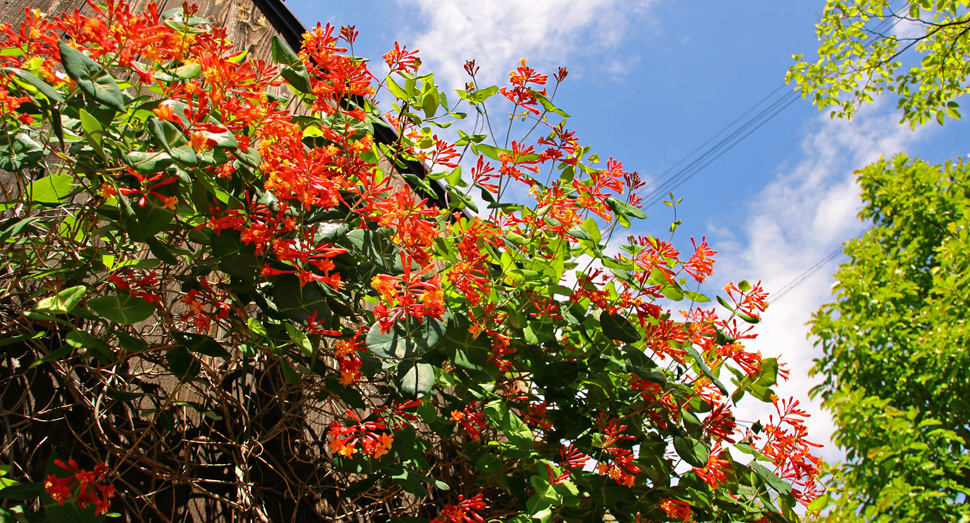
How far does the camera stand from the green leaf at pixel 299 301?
0.88 m

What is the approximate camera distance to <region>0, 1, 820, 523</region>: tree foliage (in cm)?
81

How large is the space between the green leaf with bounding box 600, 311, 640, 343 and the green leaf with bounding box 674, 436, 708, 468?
32 cm

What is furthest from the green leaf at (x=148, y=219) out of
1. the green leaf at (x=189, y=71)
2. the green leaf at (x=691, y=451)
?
the green leaf at (x=691, y=451)

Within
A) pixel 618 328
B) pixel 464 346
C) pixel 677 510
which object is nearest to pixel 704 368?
pixel 618 328

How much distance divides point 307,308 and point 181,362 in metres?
0.29

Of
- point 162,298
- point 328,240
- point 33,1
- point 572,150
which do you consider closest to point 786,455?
point 572,150

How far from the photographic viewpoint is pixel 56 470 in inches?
32.7

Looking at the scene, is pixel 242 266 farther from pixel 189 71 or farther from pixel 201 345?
pixel 189 71

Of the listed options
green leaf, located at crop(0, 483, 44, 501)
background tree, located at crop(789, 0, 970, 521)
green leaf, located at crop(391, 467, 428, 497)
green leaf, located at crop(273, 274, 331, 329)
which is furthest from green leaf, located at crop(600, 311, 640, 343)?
background tree, located at crop(789, 0, 970, 521)

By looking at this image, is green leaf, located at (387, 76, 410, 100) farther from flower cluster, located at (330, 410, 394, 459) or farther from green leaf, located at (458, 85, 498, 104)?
flower cluster, located at (330, 410, 394, 459)

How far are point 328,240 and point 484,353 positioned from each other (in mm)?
409

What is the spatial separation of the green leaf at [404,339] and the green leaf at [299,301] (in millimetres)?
90

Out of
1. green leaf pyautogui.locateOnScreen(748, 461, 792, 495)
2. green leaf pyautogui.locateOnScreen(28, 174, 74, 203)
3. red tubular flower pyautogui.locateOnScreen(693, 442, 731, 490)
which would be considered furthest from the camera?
green leaf pyautogui.locateOnScreen(748, 461, 792, 495)

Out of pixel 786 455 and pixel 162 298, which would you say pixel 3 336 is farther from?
pixel 786 455
